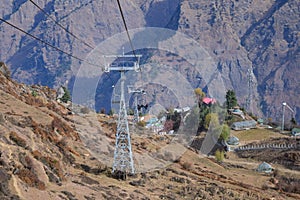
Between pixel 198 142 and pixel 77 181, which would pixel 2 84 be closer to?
pixel 77 181

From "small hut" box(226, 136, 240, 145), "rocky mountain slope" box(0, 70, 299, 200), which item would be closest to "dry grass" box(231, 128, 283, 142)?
"small hut" box(226, 136, 240, 145)

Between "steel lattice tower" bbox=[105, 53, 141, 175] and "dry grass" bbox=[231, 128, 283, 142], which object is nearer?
"steel lattice tower" bbox=[105, 53, 141, 175]

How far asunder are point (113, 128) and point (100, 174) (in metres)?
39.3

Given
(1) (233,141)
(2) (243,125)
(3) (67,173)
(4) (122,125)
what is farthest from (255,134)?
(3) (67,173)

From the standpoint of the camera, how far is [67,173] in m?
45.2

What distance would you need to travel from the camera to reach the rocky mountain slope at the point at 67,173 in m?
35.9

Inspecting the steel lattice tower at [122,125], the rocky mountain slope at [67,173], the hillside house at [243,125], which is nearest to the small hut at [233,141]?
the hillside house at [243,125]

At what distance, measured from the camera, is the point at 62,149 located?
52.3m

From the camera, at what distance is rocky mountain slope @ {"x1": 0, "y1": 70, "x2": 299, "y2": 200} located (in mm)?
35906

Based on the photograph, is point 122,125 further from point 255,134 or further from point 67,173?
point 255,134

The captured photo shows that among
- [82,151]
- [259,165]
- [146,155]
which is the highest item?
[82,151]

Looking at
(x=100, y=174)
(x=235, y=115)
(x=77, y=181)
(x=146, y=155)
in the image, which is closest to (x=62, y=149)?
(x=100, y=174)

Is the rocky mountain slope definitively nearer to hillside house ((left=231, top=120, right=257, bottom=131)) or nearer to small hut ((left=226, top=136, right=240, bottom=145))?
small hut ((left=226, top=136, right=240, bottom=145))

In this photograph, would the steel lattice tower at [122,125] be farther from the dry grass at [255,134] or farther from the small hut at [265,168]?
the dry grass at [255,134]
